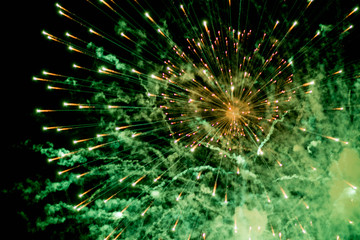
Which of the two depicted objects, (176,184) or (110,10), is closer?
(110,10)

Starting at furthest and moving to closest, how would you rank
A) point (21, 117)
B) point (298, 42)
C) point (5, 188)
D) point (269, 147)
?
point (5, 188)
point (21, 117)
point (269, 147)
point (298, 42)

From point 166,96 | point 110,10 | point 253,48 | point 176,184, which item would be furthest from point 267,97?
point 110,10

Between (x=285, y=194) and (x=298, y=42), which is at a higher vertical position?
(x=298, y=42)

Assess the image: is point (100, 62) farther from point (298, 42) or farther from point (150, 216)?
point (298, 42)

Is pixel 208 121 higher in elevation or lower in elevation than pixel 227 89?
lower

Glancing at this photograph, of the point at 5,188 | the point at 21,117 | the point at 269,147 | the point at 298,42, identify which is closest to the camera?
the point at 298,42

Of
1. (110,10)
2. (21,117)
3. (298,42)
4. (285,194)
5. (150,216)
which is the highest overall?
(110,10)

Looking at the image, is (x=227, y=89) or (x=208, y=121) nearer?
(x=227, y=89)

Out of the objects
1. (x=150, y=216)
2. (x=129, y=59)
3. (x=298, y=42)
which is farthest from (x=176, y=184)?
(x=298, y=42)
